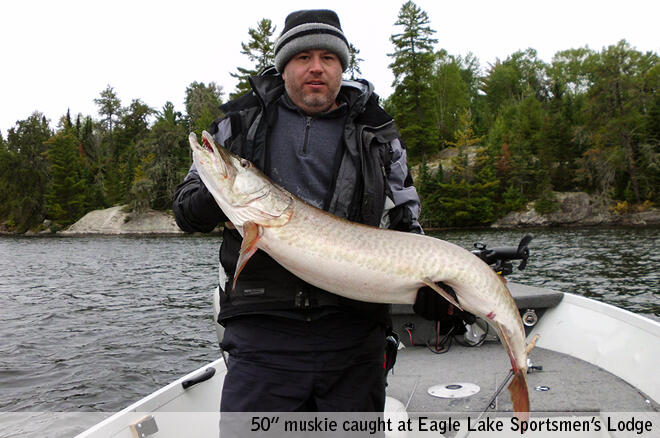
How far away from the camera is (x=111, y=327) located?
37.2ft

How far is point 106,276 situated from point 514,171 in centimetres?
3690

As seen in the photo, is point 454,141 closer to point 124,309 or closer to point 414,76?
point 414,76

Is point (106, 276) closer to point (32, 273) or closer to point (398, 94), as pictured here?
point (32, 273)

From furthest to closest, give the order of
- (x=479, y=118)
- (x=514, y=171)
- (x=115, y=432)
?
(x=479, y=118)
(x=514, y=171)
(x=115, y=432)

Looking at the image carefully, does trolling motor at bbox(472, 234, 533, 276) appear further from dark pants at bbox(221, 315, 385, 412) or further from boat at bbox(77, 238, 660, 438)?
dark pants at bbox(221, 315, 385, 412)

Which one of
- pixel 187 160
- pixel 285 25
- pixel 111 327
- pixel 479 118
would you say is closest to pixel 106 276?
pixel 111 327

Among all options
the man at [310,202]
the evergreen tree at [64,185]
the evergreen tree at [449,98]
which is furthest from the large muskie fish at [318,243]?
the evergreen tree at [449,98]

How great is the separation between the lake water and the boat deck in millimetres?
4510

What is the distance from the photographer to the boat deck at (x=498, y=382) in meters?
3.56

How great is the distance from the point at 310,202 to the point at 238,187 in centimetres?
35

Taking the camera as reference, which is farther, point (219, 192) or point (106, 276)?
point (106, 276)

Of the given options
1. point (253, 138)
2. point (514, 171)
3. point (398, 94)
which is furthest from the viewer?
point (398, 94)

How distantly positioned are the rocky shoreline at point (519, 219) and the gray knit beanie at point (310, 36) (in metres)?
34.6

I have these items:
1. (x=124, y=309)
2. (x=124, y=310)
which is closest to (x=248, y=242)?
(x=124, y=310)
